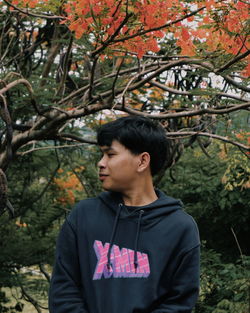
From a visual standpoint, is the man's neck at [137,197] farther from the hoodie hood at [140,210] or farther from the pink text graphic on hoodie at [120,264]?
the pink text graphic on hoodie at [120,264]

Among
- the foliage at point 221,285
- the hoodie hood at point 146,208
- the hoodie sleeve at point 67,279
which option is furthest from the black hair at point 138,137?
the foliage at point 221,285

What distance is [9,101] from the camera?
5.12 metres

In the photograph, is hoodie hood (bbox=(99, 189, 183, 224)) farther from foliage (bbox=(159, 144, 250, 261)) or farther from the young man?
foliage (bbox=(159, 144, 250, 261))

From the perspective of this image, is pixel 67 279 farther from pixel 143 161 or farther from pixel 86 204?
pixel 143 161

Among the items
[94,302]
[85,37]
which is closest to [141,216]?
[94,302]

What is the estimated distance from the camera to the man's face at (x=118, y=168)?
7.15 ft

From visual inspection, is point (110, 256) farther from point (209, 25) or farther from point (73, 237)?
point (209, 25)

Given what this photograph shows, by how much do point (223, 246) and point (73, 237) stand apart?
17.8ft

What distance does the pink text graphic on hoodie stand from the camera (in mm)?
2074

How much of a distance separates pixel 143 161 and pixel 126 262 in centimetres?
36

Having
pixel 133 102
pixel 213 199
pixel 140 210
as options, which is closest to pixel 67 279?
pixel 140 210

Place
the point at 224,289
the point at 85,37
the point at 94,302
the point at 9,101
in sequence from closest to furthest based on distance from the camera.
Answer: the point at 94,302, the point at 85,37, the point at 224,289, the point at 9,101

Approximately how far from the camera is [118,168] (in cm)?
218

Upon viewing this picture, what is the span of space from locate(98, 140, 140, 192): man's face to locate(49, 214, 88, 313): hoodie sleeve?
0.20 m
